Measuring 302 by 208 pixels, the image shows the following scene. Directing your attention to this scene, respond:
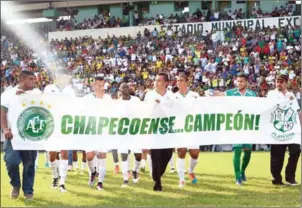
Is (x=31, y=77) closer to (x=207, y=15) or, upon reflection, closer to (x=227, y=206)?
(x=227, y=206)

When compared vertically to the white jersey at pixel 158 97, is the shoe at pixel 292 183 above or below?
below

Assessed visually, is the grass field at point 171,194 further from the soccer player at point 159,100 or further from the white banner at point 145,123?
the white banner at point 145,123

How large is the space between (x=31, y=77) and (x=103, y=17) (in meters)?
Result: 16.6

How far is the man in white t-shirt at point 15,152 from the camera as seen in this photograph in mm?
8508

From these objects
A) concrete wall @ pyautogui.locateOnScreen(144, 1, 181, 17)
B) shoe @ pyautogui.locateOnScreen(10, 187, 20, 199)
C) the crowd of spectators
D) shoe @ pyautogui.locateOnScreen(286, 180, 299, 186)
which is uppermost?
concrete wall @ pyautogui.locateOnScreen(144, 1, 181, 17)

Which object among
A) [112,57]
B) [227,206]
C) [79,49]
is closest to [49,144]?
[227,206]

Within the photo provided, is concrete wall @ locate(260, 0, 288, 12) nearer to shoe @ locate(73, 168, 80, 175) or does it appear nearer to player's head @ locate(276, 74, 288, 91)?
shoe @ locate(73, 168, 80, 175)

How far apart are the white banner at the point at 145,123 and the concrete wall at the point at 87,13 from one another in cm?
1425

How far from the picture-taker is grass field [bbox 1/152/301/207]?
815 cm

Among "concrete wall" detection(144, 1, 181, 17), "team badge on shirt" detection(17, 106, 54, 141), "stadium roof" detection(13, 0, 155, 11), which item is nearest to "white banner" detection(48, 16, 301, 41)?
"concrete wall" detection(144, 1, 181, 17)

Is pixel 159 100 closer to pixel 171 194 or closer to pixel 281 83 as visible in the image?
pixel 171 194

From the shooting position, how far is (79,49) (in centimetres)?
2298

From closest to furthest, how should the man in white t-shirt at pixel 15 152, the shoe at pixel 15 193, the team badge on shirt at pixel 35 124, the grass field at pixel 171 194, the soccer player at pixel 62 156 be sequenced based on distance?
the grass field at pixel 171 194, the man in white t-shirt at pixel 15 152, the team badge on shirt at pixel 35 124, the shoe at pixel 15 193, the soccer player at pixel 62 156

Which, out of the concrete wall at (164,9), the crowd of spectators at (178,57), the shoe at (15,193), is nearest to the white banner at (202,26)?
the crowd of spectators at (178,57)
